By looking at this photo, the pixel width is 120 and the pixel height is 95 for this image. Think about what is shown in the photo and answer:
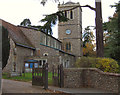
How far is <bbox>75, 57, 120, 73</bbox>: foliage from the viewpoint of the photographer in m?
12.2

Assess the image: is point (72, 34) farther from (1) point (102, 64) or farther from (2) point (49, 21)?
(1) point (102, 64)

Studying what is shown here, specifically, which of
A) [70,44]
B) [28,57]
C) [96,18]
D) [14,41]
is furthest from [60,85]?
[70,44]

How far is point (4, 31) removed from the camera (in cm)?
822

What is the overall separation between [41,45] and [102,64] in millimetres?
18954

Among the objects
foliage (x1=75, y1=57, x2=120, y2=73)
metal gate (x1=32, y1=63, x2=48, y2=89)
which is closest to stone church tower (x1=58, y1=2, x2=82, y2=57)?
foliage (x1=75, y1=57, x2=120, y2=73)

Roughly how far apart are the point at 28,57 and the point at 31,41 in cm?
460

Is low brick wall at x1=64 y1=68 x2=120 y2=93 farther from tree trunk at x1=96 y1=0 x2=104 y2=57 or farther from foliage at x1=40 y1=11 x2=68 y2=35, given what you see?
foliage at x1=40 y1=11 x2=68 y2=35

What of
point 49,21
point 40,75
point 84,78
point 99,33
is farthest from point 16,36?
point 84,78

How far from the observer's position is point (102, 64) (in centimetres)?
1235

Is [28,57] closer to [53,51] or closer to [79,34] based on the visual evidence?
[53,51]

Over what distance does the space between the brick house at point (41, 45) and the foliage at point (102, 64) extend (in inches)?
197

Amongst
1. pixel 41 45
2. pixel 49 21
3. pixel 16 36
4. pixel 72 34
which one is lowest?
pixel 41 45

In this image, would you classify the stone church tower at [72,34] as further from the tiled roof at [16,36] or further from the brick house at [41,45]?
the tiled roof at [16,36]

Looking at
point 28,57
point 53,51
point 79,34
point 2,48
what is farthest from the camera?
point 79,34
